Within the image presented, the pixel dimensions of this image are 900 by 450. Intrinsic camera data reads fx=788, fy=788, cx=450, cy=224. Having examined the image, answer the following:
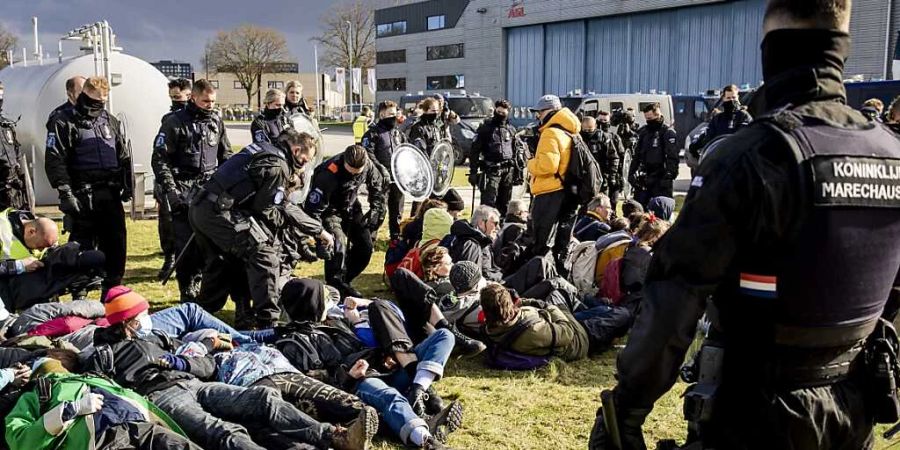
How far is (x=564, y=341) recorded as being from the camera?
5.50m

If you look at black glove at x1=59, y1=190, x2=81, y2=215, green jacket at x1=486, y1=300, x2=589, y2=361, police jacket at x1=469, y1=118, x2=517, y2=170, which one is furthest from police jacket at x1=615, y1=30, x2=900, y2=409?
police jacket at x1=469, y1=118, x2=517, y2=170

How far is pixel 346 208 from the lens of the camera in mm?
7371

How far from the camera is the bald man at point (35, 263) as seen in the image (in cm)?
588

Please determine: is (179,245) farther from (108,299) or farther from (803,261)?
(803,261)

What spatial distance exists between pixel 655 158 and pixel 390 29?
51206 millimetres

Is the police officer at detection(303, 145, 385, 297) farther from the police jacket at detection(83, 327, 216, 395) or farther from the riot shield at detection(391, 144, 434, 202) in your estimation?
the police jacket at detection(83, 327, 216, 395)

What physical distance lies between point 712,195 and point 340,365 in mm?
3272

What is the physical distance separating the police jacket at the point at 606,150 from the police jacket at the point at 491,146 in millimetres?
1083

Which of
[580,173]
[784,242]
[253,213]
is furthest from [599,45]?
[784,242]

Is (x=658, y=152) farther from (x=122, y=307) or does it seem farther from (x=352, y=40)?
(x=352, y=40)

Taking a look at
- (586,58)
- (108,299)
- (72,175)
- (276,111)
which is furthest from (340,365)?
(586,58)

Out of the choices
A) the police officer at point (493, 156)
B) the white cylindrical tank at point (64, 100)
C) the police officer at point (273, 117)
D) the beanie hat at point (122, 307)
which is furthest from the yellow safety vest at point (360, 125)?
the beanie hat at point (122, 307)

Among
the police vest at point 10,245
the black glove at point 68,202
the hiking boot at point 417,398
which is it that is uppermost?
the black glove at point 68,202

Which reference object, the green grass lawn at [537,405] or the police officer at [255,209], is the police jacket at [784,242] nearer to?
the green grass lawn at [537,405]
